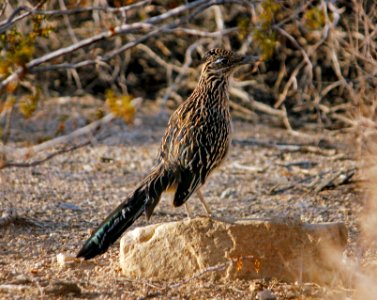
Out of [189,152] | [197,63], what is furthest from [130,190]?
[197,63]

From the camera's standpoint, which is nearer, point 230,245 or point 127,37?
point 230,245

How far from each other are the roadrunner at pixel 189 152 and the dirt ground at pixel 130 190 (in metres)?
0.33

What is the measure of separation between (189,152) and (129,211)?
0.62m

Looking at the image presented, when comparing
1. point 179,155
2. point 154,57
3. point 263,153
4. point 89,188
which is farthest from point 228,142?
point 154,57

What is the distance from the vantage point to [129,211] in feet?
17.6

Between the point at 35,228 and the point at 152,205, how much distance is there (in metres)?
1.37

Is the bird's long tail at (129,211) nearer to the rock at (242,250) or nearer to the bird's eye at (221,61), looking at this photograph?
the rock at (242,250)

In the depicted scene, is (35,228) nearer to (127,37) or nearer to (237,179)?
(237,179)

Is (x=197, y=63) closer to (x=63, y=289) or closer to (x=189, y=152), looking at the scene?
(x=189, y=152)

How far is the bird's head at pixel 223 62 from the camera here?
622 cm

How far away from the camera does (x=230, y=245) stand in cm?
518

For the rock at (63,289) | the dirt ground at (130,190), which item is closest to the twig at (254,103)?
the dirt ground at (130,190)

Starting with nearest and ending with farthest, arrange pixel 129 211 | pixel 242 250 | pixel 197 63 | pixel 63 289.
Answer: pixel 63 289 → pixel 242 250 → pixel 129 211 → pixel 197 63

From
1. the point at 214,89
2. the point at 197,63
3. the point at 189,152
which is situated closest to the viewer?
the point at 189,152
